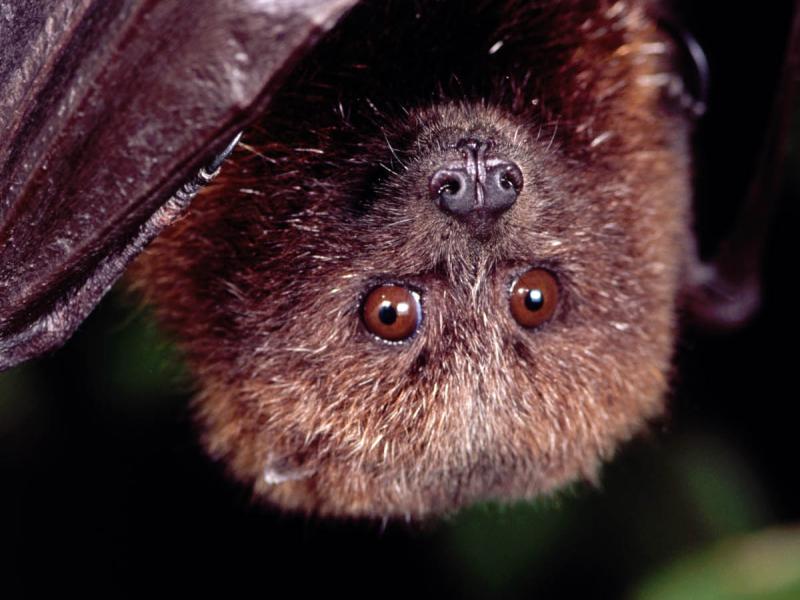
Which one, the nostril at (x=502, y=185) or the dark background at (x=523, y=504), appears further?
the dark background at (x=523, y=504)

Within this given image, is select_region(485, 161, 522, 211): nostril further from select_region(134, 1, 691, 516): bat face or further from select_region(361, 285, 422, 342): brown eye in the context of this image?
select_region(361, 285, 422, 342): brown eye

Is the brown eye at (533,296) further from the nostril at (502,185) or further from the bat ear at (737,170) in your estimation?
the bat ear at (737,170)

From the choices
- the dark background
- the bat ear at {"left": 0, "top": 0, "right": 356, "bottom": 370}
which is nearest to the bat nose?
the bat ear at {"left": 0, "top": 0, "right": 356, "bottom": 370}

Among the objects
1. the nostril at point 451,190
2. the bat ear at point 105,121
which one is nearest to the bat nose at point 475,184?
the nostril at point 451,190

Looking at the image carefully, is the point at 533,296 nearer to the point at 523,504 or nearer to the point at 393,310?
the point at 393,310

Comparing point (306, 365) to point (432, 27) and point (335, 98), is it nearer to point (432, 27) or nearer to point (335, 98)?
point (335, 98)
